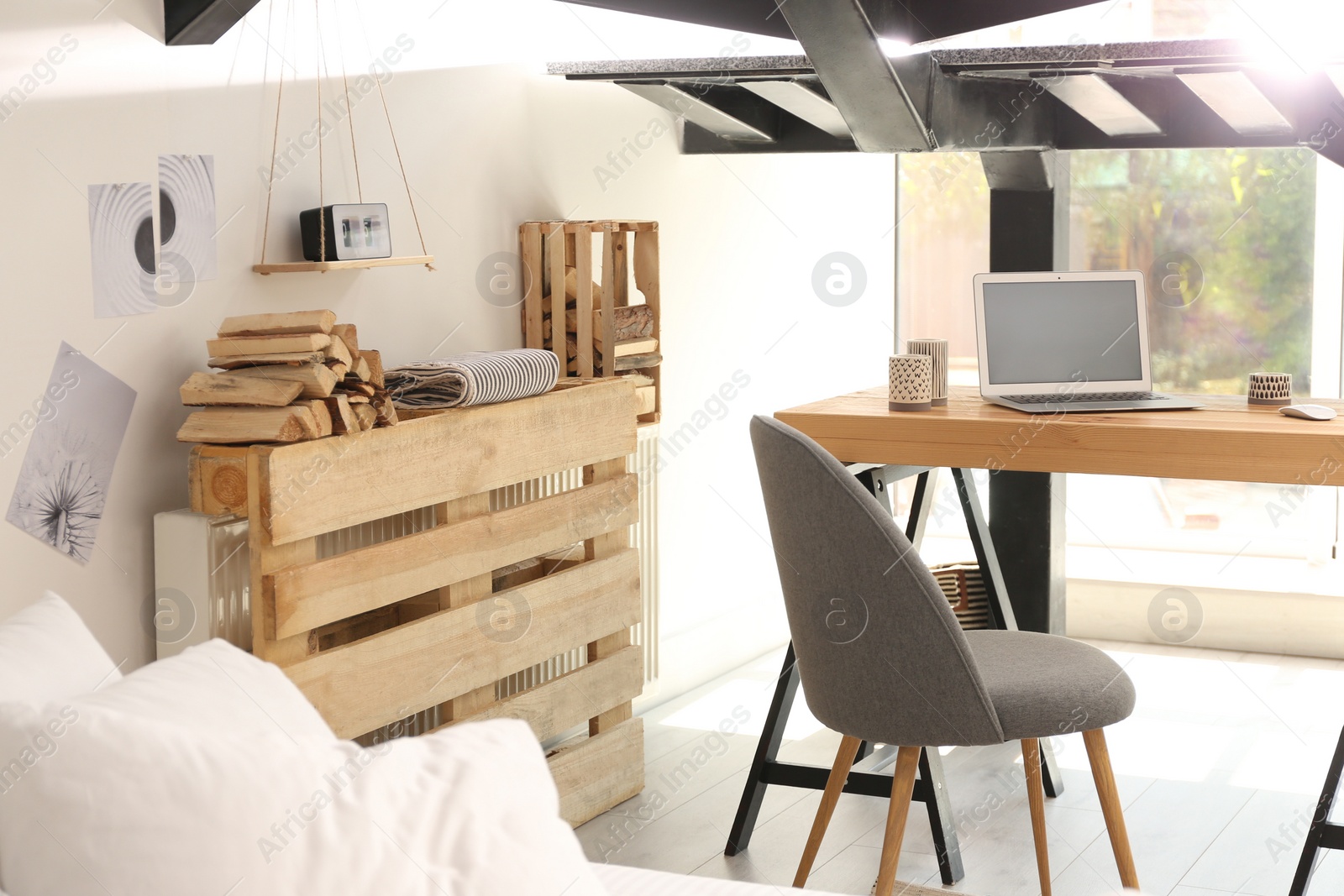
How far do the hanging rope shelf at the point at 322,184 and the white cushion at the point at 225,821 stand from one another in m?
1.52

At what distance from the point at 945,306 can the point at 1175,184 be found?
0.93 meters

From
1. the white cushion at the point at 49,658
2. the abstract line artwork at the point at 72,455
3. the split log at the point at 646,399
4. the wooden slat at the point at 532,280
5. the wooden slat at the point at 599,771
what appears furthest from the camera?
the split log at the point at 646,399

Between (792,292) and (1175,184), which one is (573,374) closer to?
(792,292)

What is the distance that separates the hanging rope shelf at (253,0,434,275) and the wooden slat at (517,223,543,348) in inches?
15.3

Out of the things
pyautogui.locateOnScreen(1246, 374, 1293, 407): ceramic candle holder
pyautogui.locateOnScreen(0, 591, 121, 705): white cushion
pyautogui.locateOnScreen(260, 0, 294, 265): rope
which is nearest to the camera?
pyautogui.locateOnScreen(0, 591, 121, 705): white cushion

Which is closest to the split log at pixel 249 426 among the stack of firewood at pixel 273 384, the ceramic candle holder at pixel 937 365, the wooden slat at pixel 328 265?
the stack of firewood at pixel 273 384

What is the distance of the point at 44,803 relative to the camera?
112 cm

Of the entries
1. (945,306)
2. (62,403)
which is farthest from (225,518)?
(945,306)

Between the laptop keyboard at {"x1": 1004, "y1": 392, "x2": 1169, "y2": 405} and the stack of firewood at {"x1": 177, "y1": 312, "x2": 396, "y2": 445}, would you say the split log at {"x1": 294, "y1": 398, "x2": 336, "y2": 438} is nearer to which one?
the stack of firewood at {"x1": 177, "y1": 312, "x2": 396, "y2": 445}

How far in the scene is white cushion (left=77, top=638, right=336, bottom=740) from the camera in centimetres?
132

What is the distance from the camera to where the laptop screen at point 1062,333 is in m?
2.91

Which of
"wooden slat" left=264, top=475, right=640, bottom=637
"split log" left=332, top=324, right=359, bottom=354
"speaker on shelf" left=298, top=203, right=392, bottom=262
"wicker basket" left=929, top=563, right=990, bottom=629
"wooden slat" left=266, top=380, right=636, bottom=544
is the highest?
"speaker on shelf" left=298, top=203, right=392, bottom=262

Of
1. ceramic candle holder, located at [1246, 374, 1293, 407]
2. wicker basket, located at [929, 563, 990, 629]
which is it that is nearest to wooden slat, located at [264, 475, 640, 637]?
wicker basket, located at [929, 563, 990, 629]

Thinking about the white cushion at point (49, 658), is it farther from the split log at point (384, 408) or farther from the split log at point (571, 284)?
the split log at point (571, 284)
